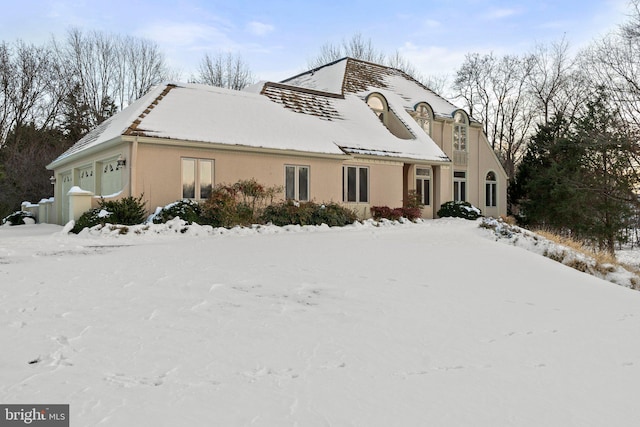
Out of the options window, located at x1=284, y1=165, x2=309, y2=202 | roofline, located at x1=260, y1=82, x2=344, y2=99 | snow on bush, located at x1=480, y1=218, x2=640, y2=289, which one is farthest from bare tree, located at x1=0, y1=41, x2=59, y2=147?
snow on bush, located at x1=480, y1=218, x2=640, y2=289

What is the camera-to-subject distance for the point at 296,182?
17000 millimetres

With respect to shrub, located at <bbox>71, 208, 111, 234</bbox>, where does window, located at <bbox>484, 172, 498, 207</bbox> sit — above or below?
above

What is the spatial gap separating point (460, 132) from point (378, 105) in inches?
229

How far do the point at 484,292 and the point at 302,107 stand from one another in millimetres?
15216

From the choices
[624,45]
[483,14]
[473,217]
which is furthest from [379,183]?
[624,45]

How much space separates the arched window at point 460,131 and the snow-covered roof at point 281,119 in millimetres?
999

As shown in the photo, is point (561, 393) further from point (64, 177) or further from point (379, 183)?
point (64, 177)

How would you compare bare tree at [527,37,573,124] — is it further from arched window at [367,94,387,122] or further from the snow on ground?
the snow on ground

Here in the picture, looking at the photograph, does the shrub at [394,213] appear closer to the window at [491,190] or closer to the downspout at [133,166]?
the downspout at [133,166]

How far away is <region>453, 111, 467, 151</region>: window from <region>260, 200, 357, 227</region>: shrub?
1314 centimetres

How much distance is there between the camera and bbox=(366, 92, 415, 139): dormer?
22.6 meters

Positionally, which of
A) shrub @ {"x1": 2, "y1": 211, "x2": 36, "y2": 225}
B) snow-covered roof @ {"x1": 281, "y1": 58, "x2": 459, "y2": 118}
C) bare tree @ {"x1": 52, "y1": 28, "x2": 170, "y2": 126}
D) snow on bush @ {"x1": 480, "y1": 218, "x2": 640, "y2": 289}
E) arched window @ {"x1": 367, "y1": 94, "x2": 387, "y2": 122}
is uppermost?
bare tree @ {"x1": 52, "y1": 28, "x2": 170, "y2": 126}

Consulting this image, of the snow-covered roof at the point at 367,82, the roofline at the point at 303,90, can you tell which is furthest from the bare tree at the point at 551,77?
the roofline at the point at 303,90

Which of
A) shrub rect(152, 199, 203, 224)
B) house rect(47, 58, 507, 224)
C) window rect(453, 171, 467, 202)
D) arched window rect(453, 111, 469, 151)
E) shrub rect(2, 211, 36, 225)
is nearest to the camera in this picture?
shrub rect(152, 199, 203, 224)
